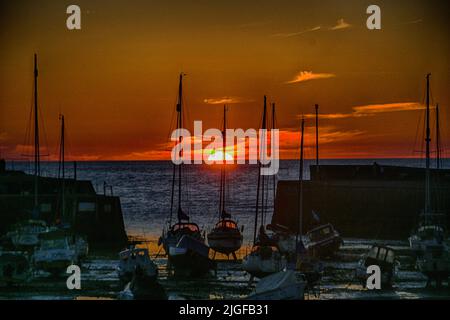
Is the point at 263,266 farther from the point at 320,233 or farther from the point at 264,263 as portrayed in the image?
the point at 320,233

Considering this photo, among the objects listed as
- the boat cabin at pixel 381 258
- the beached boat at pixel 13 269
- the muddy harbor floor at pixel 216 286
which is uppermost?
the boat cabin at pixel 381 258

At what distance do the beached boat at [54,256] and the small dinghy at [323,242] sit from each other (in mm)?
11944

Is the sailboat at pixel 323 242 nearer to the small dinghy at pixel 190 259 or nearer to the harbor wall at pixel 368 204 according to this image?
the small dinghy at pixel 190 259

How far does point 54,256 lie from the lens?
110ft

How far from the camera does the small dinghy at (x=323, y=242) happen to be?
40812mm

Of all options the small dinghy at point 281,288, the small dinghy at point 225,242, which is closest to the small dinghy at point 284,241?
the small dinghy at point 225,242

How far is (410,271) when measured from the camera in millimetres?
35531

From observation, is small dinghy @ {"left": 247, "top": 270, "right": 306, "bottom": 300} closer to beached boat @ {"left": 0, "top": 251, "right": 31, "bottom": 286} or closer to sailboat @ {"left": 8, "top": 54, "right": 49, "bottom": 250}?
beached boat @ {"left": 0, "top": 251, "right": 31, "bottom": 286}

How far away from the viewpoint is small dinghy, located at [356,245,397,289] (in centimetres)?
3125

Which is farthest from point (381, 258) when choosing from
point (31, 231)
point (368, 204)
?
point (368, 204)
